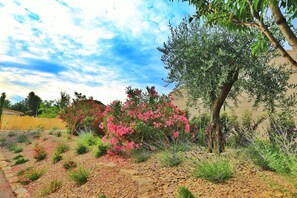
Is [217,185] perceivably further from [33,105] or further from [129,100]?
[33,105]

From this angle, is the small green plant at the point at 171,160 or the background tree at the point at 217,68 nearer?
the small green plant at the point at 171,160

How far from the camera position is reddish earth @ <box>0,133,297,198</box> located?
4.44 metres

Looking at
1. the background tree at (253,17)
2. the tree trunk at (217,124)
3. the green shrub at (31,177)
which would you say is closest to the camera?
the background tree at (253,17)

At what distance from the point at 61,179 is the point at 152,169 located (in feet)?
8.55

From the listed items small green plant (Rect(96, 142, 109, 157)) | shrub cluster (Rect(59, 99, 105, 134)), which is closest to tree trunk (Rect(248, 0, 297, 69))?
small green plant (Rect(96, 142, 109, 157))

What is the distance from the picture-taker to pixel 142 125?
787 centimetres

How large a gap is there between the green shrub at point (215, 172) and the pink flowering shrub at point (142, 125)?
2.43 meters

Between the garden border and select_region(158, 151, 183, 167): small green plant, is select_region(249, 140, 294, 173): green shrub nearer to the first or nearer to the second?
select_region(158, 151, 183, 167): small green plant

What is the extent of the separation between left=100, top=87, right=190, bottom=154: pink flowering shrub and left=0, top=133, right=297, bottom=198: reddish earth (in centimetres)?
72

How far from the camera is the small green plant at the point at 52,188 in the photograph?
20.6 ft

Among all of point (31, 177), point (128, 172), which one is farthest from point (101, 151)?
point (128, 172)

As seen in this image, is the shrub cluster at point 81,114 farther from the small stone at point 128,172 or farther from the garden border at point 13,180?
the small stone at point 128,172

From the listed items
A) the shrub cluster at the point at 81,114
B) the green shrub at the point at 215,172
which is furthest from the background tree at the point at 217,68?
the shrub cluster at the point at 81,114

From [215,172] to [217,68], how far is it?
10.8 ft
